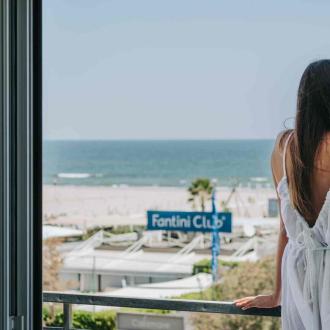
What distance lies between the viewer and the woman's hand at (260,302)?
1609mm

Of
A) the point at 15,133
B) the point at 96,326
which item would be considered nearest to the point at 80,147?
the point at 96,326

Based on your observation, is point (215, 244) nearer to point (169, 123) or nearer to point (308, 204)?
point (169, 123)

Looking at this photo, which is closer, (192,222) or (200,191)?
(192,222)

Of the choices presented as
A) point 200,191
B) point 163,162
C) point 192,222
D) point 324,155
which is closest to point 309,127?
point 324,155

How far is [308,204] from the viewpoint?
1416 mm

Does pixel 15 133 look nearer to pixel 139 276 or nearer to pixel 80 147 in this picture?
pixel 139 276

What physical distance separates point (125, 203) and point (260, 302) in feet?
55.0

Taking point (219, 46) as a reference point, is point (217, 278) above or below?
below

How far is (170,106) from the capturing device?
20688 mm

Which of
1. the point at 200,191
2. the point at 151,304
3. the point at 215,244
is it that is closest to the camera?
the point at 151,304

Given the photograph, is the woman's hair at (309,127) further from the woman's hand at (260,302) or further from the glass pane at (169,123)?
the glass pane at (169,123)

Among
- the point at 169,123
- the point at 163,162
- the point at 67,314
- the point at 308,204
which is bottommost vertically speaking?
the point at 67,314

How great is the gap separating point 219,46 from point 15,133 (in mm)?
18785

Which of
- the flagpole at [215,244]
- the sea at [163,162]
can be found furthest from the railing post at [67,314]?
the sea at [163,162]
